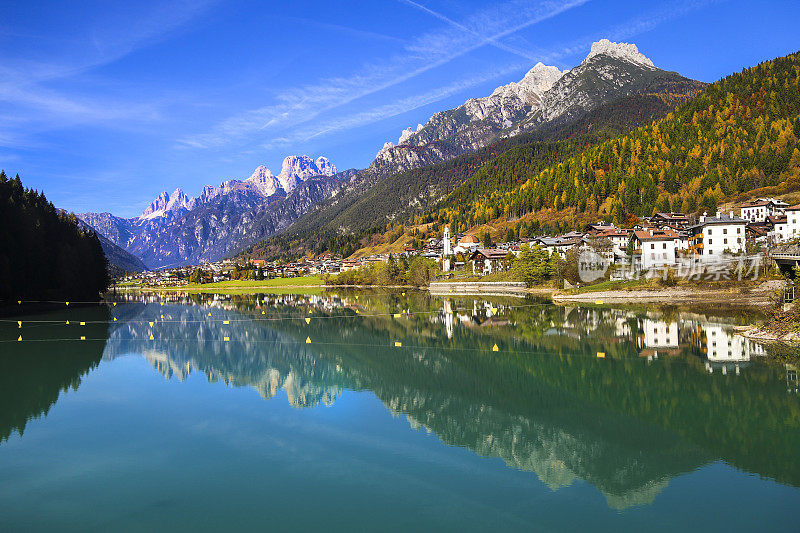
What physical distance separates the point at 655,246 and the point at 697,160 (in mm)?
60166

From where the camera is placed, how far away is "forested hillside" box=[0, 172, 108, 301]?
5294cm

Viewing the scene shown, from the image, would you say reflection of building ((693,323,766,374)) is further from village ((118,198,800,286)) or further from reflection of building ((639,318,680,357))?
village ((118,198,800,286))

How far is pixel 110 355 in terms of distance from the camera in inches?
1272

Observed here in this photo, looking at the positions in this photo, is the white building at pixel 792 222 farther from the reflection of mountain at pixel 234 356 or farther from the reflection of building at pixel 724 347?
the reflection of mountain at pixel 234 356

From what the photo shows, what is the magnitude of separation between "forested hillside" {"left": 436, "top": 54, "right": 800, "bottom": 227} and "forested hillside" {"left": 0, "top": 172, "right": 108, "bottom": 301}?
101396 millimetres

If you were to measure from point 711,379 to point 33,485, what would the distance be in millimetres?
23312

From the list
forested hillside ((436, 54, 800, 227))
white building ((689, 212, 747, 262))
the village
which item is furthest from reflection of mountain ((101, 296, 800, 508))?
forested hillside ((436, 54, 800, 227))

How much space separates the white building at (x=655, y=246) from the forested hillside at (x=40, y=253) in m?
76.0

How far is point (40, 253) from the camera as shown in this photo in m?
60.0

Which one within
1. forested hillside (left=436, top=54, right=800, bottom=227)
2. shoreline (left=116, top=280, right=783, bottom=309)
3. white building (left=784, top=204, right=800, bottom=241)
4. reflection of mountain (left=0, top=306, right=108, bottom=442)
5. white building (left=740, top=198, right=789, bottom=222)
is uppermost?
forested hillside (left=436, top=54, right=800, bottom=227)

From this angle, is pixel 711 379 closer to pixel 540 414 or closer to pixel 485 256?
pixel 540 414

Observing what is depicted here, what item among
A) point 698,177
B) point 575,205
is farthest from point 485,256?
point 698,177

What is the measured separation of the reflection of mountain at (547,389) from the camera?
1348cm

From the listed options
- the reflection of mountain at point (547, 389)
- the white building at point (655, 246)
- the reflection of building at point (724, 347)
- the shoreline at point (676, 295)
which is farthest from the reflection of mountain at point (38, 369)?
the white building at point (655, 246)
